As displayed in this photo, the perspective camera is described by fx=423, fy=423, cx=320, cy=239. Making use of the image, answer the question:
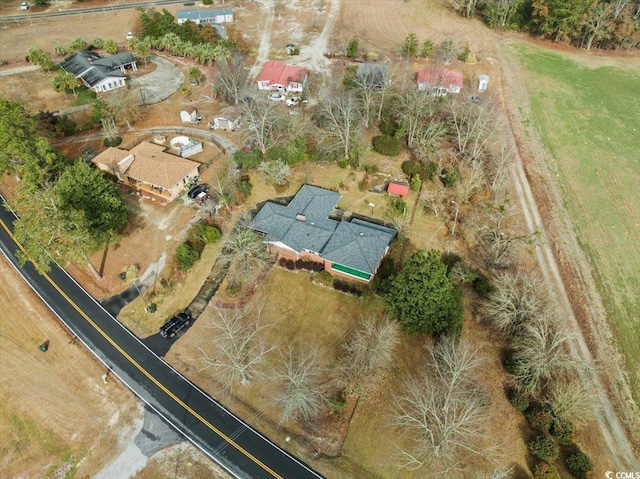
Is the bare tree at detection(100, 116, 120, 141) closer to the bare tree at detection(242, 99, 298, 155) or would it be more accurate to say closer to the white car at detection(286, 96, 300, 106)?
the bare tree at detection(242, 99, 298, 155)

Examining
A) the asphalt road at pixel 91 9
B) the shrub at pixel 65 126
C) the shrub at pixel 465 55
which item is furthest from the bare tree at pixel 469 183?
the asphalt road at pixel 91 9

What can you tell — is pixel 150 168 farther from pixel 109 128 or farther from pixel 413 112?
pixel 413 112

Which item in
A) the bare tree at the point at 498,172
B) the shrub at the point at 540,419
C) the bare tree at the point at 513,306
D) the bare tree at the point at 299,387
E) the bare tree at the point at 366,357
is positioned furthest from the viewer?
the bare tree at the point at 498,172

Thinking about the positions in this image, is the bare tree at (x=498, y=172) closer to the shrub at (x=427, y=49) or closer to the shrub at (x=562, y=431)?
the shrub at (x=562, y=431)

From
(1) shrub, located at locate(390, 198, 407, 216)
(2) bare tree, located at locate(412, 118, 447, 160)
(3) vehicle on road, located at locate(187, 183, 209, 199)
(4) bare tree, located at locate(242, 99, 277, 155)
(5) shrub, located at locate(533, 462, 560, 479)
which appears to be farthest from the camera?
(2) bare tree, located at locate(412, 118, 447, 160)

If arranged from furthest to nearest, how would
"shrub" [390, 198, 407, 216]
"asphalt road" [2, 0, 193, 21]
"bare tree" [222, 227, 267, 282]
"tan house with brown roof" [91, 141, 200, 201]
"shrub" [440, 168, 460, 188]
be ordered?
"asphalt road" [2, 0, 193, 21]
"shrub" [440, 168, 460, 188]
"tan house with brown roof" [91, 141, 200, 201]
"shrub" [390, 198, 407, 216]
"bare tree" [222, 227, 267, 282]

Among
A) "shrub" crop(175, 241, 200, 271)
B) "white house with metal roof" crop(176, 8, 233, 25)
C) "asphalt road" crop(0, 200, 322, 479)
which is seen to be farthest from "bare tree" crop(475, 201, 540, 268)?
Result: "white house with metal roof" crop(176, 8, 233, 25)
